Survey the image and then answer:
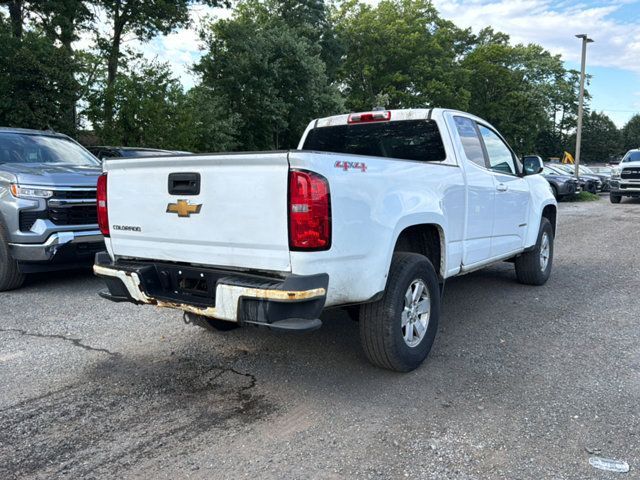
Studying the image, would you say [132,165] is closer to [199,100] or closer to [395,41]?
[199,100]

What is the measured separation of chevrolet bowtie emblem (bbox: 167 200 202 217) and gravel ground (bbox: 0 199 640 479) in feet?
3.99

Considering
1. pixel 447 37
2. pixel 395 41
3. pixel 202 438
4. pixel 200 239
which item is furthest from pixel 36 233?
pixel 447 37

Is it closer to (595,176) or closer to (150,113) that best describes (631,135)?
(595,176)

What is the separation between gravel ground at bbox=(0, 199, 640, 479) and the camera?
286cm

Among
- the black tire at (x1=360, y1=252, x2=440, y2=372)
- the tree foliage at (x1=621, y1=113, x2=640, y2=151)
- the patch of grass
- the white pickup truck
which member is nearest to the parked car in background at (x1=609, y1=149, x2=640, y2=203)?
the patch of grass

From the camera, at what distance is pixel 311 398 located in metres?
3.62

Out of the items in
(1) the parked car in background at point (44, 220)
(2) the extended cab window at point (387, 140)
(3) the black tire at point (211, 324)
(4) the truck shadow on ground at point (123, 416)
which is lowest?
(4) the truck shadow on ground at point (123, 416)

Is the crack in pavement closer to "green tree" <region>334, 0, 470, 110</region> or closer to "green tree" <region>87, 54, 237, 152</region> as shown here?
"green tree" <region>87, 54, 237, 152</region>

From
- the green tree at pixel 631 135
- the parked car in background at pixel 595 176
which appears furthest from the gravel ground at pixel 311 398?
the green tree at pixel 631 135

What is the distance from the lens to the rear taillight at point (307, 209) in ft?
10.1

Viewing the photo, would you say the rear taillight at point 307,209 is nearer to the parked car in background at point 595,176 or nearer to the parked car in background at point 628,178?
the parked car in background at point 628,178

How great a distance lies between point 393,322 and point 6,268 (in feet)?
15.8

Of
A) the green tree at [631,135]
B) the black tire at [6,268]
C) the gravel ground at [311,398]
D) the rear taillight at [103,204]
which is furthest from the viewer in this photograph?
the green tree at [631,135]

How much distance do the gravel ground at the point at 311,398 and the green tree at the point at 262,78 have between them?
16525 mm
